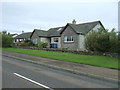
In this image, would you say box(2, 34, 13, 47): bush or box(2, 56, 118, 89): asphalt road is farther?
box(2, 34, 13, 47): bush

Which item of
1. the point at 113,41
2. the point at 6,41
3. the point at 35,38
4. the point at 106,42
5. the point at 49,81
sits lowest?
the point at 49,81

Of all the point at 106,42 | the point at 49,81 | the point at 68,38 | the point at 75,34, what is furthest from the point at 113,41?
the point at 68,38

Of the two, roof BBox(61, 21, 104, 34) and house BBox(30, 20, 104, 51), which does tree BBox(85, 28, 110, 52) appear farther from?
roof BBox(61, 21, 104, 34)

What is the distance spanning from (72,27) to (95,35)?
452 inches

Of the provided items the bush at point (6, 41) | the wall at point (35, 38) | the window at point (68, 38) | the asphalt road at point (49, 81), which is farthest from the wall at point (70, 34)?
the asphalt road at point (49, 81)

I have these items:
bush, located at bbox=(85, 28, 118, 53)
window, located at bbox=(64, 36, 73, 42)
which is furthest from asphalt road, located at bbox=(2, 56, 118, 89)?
window, located at bbox=(64, 36, 73, 42)

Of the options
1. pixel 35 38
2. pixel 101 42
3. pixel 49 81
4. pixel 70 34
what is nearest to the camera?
pixel 49 81

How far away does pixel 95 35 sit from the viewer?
21031 millimetres

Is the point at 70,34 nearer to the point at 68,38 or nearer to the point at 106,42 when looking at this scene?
the point at 68,38

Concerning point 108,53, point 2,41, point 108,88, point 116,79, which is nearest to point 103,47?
point 108,53

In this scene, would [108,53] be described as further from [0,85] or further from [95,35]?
[0,85]

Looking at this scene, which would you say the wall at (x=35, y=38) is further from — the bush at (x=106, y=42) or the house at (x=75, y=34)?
the bush at (x=106, y=42)

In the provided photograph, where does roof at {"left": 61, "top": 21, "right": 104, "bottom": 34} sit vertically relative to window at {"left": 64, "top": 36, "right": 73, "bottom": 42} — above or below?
above

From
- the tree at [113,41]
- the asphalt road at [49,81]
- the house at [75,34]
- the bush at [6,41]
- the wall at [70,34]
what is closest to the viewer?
the asphalt road at [49,81]
